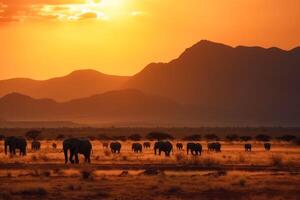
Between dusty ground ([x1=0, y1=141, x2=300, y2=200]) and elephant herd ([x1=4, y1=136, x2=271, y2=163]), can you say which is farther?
elephant herd ([x1=4, y1=136, x2=271, y2=163])

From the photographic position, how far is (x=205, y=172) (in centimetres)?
3691

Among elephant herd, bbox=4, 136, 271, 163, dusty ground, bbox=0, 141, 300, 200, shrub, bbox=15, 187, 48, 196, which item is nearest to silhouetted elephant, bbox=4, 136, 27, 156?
elephant herd, bbox=4, 136, 271, 163

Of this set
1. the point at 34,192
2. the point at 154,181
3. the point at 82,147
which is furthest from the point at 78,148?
the point at 34,192

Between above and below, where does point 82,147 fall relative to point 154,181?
above

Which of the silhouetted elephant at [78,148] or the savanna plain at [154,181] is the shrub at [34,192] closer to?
the savanna plain at [154,181]

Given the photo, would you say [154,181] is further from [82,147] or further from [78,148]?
[78,148]

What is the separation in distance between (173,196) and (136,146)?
35.0 meters

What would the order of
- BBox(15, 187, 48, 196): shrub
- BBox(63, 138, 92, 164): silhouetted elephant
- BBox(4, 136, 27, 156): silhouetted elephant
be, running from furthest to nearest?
BBox(4, 136, 27, 156): silhouetted elephant
BBox(63, 138, 92, 164): silhouetted elephant
BBox(15, 187, 48, 196): shrub

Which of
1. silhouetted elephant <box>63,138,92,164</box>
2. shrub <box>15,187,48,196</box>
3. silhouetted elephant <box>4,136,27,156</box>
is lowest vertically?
shrub <box>15,187,48,196</box>

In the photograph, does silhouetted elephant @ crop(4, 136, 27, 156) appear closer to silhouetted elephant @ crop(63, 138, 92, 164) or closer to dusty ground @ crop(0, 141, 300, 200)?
silhouetted elephant @ crop(63, 138, 92, 164)

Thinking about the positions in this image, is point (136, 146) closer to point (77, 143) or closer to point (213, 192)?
point (77, 143)

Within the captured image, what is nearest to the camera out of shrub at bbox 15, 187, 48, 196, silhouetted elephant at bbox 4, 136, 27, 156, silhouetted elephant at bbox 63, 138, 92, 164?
shrub at bbox 15, 187, 48, 196

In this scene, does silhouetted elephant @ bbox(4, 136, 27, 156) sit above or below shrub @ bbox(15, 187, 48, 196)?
above

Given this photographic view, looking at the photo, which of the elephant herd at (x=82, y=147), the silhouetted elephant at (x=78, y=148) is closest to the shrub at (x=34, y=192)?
the elephant herd at (x=82, y=147)
